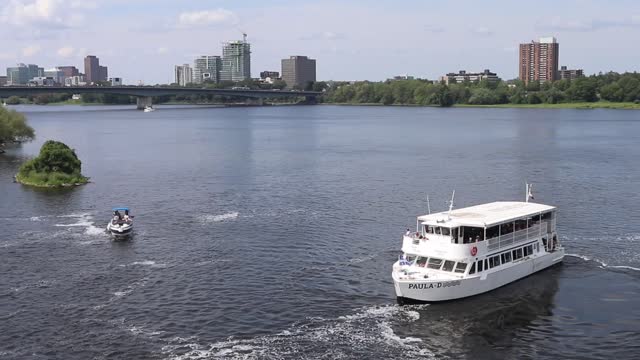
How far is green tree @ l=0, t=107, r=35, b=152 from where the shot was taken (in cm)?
16300

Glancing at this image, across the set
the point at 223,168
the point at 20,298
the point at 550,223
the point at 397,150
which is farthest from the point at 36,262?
the point at 397,150

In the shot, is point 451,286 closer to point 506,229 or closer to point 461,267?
point 461,267

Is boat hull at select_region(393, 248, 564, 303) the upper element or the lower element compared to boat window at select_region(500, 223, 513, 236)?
lower

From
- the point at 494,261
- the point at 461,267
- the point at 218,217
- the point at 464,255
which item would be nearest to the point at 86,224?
the point at 218,217

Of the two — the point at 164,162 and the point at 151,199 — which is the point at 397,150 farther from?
the point at 151,199

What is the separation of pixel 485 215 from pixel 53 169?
254 feet

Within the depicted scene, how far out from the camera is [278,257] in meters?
69.4

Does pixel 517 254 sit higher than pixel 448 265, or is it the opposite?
pixel 448 265

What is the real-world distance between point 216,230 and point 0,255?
2204cm

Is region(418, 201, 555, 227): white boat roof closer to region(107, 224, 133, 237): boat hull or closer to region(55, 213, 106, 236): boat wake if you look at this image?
region(107, 224, 133, 237): boat hull

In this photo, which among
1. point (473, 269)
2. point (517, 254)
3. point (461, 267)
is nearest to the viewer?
point (461, 267)

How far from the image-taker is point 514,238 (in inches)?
2421

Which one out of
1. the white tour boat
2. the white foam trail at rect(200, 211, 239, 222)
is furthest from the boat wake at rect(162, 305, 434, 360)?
the white foam trail at rect(200, 211, 239, 222)

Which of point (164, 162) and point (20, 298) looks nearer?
point (20, 298)
